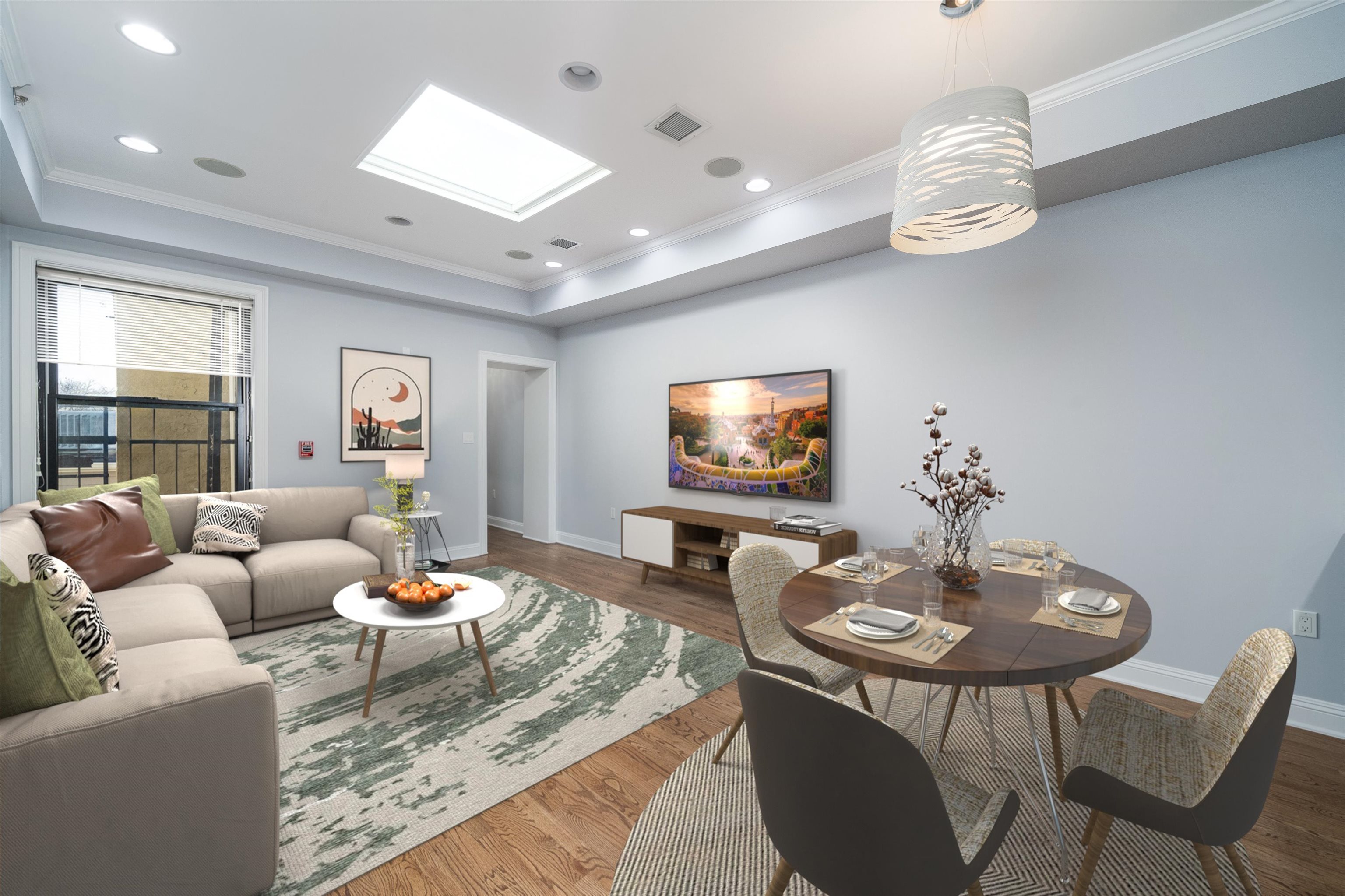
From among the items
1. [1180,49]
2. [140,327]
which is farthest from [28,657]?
[1180,49]

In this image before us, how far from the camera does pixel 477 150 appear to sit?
339 centimetres

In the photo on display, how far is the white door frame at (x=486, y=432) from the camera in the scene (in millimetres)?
5672

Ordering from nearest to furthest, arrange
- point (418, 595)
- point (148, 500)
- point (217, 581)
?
1. point (418, 595)
2. point (217, 581)
3. point (148, 500)

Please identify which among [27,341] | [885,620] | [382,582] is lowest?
[382,582]

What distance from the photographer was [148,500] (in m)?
3.42

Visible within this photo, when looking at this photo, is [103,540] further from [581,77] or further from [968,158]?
[968,158]

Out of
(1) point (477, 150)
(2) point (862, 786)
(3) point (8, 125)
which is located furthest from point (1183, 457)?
(3) point (8, 125)

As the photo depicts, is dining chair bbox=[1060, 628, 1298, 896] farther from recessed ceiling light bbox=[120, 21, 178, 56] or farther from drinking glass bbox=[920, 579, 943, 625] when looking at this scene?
recessed ceiling light bbox=[120, 21, 178, 56]

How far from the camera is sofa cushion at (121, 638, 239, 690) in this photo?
185 cm

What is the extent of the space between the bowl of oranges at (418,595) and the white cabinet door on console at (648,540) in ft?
6.91

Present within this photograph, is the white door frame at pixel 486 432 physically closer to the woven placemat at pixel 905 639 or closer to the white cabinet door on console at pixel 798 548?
the white cabinet door on console at pixel 798 548

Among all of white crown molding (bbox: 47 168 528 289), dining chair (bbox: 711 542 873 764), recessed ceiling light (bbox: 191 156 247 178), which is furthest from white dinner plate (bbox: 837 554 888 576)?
white crown molding (bbox: 47 168 528 289)

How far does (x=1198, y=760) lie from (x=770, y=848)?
1145 mm

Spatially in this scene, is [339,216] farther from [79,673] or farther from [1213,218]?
[1213,218]
